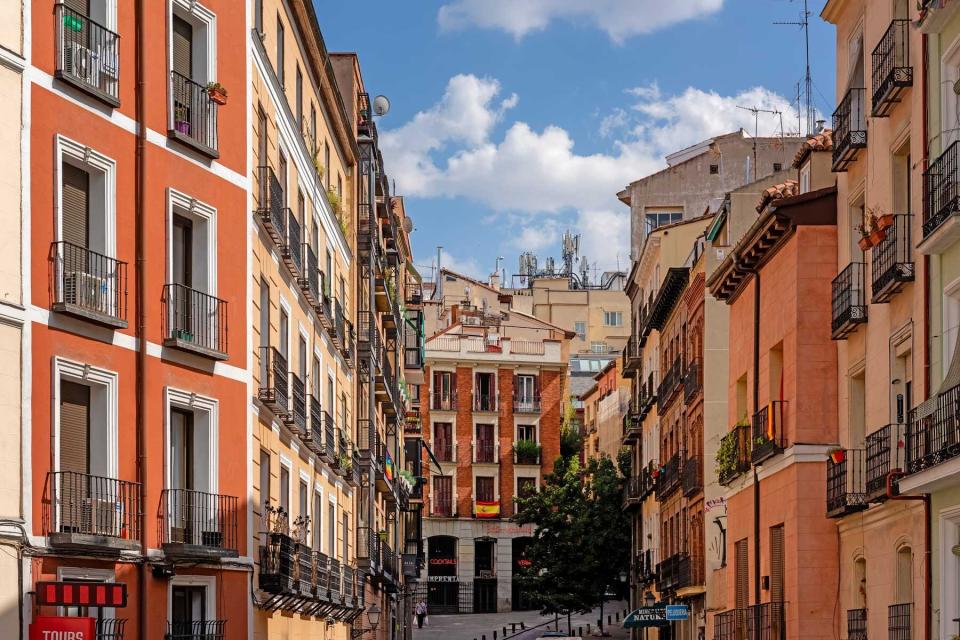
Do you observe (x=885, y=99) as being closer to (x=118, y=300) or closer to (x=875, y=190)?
(x=875, y=190)

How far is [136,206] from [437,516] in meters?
A: 76.2

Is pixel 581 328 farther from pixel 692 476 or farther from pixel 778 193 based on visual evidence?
pixel 778 193

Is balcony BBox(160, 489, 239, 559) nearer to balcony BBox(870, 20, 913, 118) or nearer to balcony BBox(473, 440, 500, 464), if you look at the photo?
balcony BBox(870, 20, 913, 118)

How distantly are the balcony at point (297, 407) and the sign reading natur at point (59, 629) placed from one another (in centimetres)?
1066

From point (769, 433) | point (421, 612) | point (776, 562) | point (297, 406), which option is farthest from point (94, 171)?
point (421, 612)

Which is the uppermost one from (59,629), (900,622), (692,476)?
(692,476)

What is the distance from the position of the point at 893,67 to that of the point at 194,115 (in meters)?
10.9

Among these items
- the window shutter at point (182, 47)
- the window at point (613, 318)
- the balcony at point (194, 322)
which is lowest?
the balcony at point (194, 322)

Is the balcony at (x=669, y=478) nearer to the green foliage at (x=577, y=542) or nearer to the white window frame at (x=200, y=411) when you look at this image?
the green foliage at (x=577, y=542)

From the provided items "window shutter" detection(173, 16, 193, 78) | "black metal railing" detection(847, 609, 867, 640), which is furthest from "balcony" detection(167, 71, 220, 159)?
"black metal railing" detection(847, 609, 867, 640)

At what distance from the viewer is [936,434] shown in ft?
71.9

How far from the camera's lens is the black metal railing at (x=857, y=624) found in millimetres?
28469

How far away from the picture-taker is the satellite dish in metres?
52.8

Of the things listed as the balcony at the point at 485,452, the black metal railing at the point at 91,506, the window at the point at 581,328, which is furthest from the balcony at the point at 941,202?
the window at the point at 581,328
